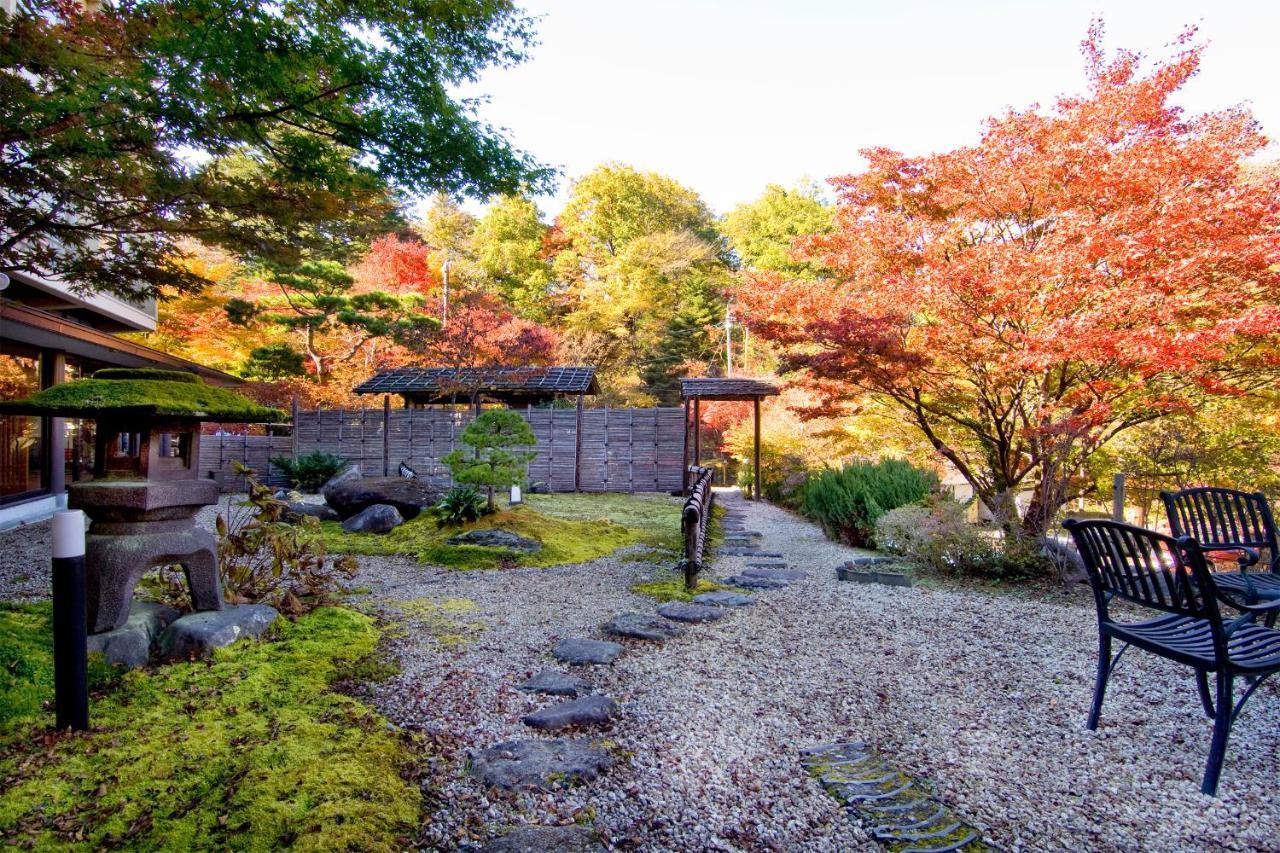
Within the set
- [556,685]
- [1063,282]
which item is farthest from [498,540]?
[1063,282]

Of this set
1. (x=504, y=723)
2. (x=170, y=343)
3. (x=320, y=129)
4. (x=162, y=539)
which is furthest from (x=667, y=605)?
(x=170, y=343)

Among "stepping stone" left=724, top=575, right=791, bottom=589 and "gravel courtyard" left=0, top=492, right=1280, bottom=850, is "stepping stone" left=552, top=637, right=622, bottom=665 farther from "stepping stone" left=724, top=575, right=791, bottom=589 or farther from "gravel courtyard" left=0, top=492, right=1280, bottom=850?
"stepping stone" left=724, top=575, right=791, bottom=589

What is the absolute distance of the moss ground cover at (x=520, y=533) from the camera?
240 inches

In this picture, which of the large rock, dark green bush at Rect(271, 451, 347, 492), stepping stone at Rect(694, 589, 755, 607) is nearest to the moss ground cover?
the large rock

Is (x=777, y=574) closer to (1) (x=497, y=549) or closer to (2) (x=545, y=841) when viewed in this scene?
(1) (x=497, y=549)

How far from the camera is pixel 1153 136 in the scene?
19.2 feet

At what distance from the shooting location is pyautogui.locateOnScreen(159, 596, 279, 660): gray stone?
3.09m

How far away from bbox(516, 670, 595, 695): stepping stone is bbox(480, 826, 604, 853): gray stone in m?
1.02

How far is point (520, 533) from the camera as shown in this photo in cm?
668

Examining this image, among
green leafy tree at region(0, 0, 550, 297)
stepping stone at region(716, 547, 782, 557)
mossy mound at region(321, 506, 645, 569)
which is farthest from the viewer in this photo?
stepping stone at region(716, 547, 782, 557)

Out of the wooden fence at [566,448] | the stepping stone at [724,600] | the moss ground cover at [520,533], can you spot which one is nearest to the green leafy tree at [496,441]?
the moss ground cover at [520,533]

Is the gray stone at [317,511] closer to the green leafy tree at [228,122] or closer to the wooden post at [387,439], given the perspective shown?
the green leafy tree at [228,122]

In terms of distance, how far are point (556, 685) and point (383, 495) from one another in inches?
228

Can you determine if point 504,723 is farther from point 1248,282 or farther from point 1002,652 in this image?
point 1248,282
